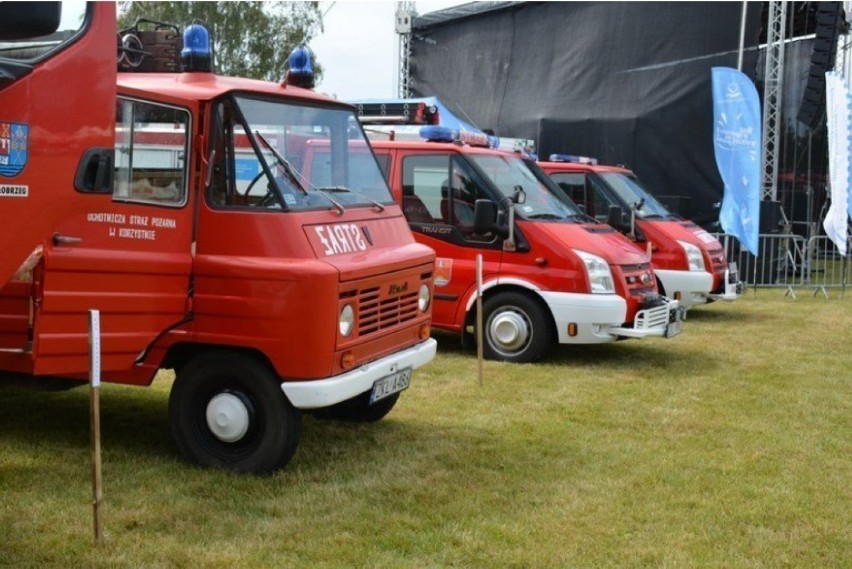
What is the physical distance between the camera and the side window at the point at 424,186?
31.8 ft

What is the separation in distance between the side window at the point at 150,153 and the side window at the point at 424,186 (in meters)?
4.08

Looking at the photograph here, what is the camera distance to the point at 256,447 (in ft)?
18.9

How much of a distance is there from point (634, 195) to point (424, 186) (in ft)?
13.7

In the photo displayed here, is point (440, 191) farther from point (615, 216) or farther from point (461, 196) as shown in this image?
point (615, 216)

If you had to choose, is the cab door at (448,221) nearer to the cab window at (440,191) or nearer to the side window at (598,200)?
the cab window at (440,191)

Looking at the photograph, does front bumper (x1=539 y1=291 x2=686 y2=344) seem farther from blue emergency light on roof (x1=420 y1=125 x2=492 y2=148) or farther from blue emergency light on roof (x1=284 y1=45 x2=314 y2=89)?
blue emergency light on roof (x1=284 y1=45 x2=314 y2=89)

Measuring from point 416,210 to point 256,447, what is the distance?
4373 mm

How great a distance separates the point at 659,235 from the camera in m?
12.6

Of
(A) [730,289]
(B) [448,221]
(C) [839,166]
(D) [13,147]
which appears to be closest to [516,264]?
(B) [448,221]

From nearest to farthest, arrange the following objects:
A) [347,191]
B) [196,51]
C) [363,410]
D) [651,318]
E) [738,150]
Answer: [196,51], [347,191], [363,410], [651,318], [738,150]

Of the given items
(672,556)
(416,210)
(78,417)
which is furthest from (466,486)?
(416,210)

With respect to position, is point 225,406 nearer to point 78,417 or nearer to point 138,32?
point 78,417

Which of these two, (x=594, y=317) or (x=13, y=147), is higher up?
(x=13, y=147)

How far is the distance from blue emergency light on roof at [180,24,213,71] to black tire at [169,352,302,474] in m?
1.72
